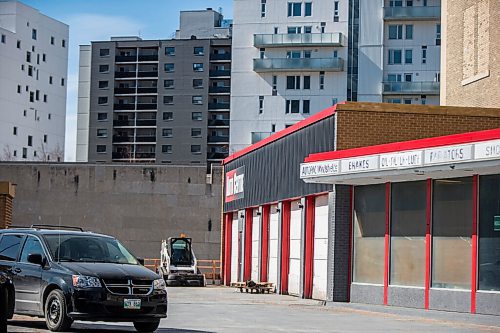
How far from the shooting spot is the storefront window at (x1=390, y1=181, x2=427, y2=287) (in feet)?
85.8

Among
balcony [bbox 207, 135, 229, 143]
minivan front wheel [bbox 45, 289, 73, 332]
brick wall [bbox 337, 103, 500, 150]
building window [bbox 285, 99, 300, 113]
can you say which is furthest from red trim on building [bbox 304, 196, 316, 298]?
balcony [bbox 207, 135, 229, 143]

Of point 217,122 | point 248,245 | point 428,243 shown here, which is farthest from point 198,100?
point 428,243

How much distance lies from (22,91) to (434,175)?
96745mm

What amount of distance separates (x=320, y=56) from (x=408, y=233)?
214 ft

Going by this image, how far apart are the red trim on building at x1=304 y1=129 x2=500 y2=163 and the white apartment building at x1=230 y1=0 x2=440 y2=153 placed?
60527mm

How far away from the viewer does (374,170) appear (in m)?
25.8

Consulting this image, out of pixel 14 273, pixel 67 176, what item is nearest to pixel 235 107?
pixel 67 176

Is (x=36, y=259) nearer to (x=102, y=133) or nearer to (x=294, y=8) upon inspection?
(x=294, y=8)

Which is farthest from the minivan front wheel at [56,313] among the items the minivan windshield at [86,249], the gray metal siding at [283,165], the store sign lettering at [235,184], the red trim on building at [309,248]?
the store sign lettering at [235,184]

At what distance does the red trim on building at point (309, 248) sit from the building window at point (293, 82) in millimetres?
58844

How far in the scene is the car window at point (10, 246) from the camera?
18422mm

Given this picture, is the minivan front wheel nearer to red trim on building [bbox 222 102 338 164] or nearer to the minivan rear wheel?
the minivan rear wheel

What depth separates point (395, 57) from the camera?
291 ft

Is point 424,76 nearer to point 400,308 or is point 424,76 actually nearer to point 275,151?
point 275,151
